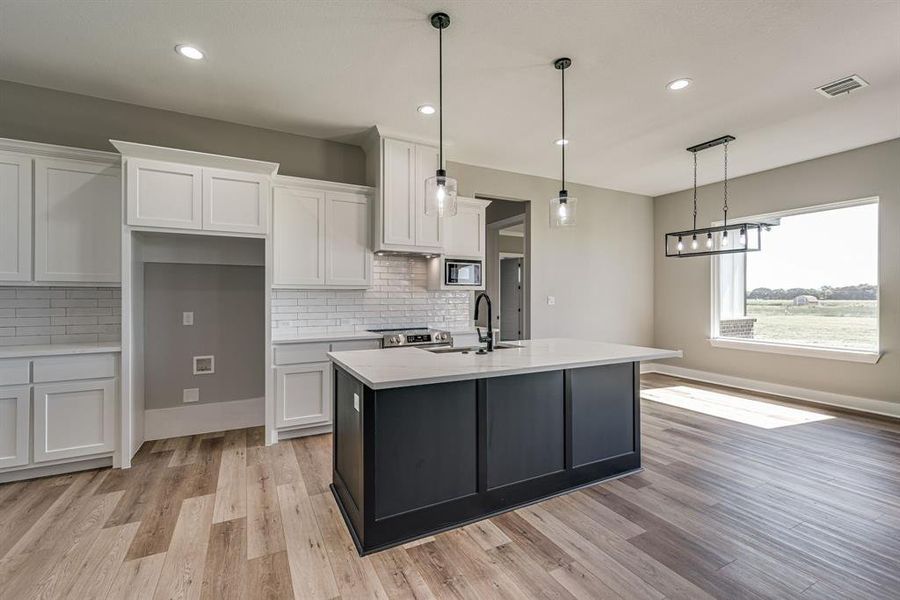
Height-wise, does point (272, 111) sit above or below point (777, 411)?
above

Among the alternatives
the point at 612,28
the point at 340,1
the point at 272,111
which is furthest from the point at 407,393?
the point at 272,111

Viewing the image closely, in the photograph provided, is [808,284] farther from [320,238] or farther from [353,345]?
[320,238]

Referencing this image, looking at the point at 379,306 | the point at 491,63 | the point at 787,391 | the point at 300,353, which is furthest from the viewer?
the point at 787,391

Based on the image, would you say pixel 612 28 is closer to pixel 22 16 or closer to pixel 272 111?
pixel 272 111

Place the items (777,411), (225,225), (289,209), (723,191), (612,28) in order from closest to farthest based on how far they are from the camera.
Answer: (612,28) → (225,225) → (289,209) → (777,411) → (723,191)

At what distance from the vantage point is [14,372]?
274 centimetres

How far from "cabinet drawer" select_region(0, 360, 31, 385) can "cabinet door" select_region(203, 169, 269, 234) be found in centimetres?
148

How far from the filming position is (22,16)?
2387 mm

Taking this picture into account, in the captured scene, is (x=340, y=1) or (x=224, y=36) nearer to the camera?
(x=340, y=1)

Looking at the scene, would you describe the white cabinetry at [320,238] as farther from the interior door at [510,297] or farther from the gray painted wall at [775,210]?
the gray painted wall at [775,210]

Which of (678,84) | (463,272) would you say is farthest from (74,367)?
(678,84)

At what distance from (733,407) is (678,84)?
357cm

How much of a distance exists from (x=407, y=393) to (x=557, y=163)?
3.99m

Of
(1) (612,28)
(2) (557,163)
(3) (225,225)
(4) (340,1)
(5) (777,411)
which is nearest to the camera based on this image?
(4) (340,1)
